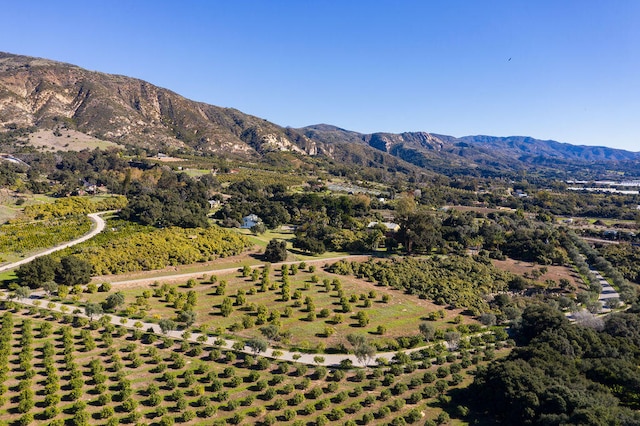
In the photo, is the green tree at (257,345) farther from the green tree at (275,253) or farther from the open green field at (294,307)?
the green tree at (275,253)

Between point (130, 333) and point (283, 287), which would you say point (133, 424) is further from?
point (283, 287)

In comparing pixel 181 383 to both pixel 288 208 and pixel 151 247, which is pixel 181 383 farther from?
pixel 288 208

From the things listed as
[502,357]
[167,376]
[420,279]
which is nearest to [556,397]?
[502,357]

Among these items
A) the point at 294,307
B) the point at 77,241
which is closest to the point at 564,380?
the point at 294,307

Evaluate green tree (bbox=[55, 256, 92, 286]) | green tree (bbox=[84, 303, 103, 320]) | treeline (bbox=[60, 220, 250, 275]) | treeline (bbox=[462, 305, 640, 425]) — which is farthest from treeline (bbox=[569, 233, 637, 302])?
green tree (bbox=[55, 256, 92, 286])

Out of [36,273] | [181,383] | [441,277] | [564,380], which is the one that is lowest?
[181,383]

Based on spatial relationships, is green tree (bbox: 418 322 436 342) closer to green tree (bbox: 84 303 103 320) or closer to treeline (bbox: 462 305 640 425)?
treeline (bbox: 462 305 640 425)
